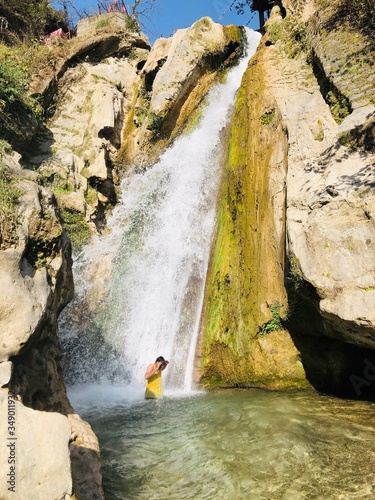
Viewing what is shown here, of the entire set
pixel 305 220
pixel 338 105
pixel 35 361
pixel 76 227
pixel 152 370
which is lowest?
pixel 152 370

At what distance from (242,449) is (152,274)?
7.41 metres

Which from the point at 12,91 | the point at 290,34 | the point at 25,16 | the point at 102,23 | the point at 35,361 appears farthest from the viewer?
the point at 102,23

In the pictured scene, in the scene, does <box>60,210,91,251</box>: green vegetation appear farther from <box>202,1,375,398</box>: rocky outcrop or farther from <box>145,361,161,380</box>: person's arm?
<box>145,361,161,380</box>: person's arm

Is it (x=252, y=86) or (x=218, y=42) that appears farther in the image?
(x=218, y=42)

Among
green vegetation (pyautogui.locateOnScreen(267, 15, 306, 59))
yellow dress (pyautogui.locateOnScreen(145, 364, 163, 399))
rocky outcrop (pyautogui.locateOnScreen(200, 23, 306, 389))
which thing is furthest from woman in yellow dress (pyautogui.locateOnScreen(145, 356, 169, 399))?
green vegetation (pyautogui.locateOnScreen(267, 15, 306, 59))

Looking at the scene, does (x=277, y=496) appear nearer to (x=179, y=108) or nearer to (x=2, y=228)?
(x=2, y=228)

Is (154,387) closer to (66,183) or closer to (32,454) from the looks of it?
(32,454)

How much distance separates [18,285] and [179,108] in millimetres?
14839

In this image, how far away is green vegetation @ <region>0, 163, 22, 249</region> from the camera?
514cm

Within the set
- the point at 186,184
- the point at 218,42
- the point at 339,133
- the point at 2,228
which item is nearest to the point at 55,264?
the point at 2,228

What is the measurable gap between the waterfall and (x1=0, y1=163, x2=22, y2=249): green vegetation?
6.16m

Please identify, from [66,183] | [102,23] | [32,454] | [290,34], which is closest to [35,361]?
[32,454]

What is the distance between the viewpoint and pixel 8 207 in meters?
5.52

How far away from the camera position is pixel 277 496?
4652mm
